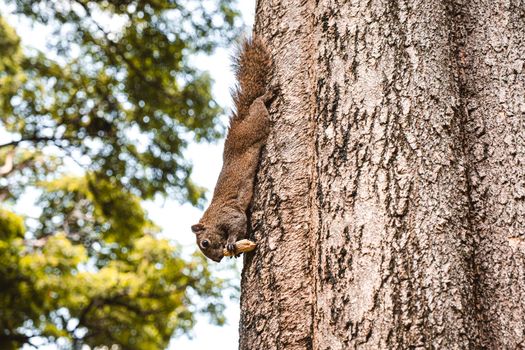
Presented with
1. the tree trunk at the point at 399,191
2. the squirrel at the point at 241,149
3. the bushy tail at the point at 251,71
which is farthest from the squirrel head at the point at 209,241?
the tree trunk at the point at 399,191

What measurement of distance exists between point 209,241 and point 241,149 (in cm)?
103

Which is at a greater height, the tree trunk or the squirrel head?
the squirrel head

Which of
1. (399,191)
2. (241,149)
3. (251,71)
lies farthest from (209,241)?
(399,191)

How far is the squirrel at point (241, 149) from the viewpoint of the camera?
2768 millimetres

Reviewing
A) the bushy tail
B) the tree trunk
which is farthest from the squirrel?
the tree trunk

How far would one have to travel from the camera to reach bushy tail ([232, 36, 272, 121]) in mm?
2795

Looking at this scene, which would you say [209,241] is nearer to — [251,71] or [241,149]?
[241,149]

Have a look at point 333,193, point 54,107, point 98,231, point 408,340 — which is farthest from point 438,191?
point 98,231

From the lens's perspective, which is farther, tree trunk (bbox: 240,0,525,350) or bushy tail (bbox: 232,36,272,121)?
Result: bushy tail (bbox: 232,36,272,121)

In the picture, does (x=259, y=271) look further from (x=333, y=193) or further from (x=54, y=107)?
(x=54, y=107)

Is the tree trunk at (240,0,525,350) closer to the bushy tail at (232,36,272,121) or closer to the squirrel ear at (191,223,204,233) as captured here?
the bushy tail at (232,36,272,121)

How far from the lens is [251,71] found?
2.89 m

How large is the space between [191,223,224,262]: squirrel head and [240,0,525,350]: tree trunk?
1.45 meters

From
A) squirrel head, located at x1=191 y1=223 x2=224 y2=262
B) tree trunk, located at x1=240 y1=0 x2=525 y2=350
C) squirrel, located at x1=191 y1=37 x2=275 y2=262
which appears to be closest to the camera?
tree trunk, located at x1=240 y1=0 x2=525 y2=350
